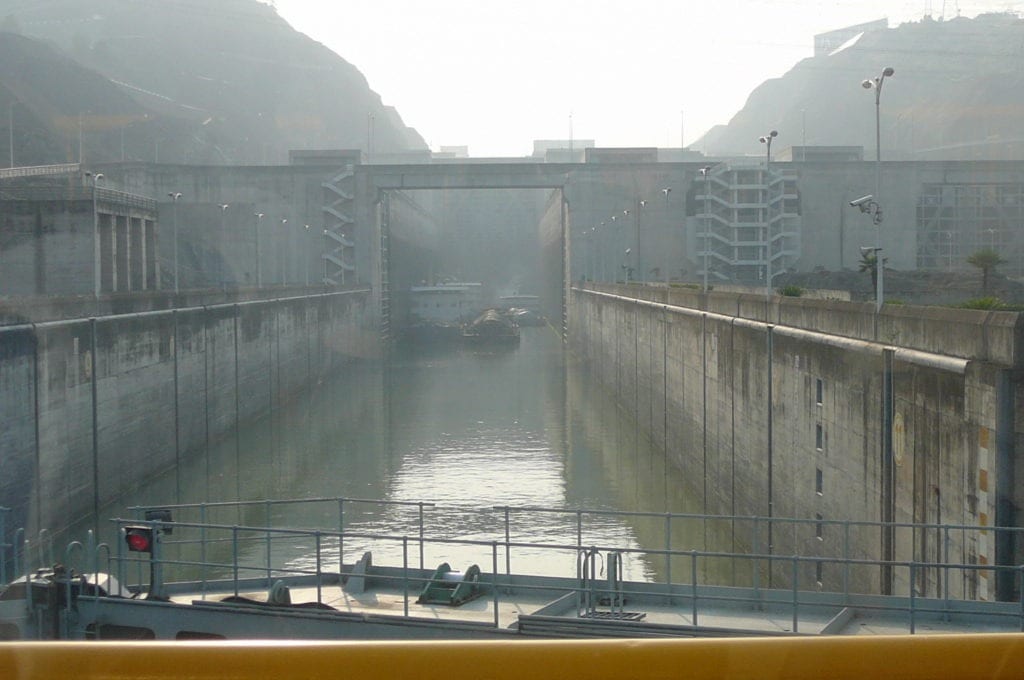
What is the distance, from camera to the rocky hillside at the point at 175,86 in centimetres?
7306

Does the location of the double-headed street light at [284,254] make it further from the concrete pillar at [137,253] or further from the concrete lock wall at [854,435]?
the concrete lock wall at [854,435]

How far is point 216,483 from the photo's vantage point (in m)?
19.8

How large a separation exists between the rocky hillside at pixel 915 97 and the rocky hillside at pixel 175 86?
4125 centimetres

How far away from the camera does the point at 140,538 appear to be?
783 centimetres

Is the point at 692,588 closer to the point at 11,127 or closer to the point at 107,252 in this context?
the point at 107,252

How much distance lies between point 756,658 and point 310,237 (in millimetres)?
45696

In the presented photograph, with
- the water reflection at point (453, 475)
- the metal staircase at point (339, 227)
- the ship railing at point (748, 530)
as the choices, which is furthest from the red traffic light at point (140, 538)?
the metal staircase at point (339, 227)

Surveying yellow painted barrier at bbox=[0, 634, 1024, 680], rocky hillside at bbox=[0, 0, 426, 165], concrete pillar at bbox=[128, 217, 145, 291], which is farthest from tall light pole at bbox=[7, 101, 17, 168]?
yellow painted barrier at bbox=[0, 634, 1024, 680]

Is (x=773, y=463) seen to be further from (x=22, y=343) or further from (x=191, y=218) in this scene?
(x=191, y=218)

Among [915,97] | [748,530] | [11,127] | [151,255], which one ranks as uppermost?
[915,97]

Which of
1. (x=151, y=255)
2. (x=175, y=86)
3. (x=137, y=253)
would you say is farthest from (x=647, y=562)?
(x=175, y=86)

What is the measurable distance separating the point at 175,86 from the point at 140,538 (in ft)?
370

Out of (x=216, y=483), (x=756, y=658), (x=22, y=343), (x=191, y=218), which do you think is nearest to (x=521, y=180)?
(x=191, y=218)

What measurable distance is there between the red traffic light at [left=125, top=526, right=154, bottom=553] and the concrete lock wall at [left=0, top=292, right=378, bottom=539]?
17.8 ft
